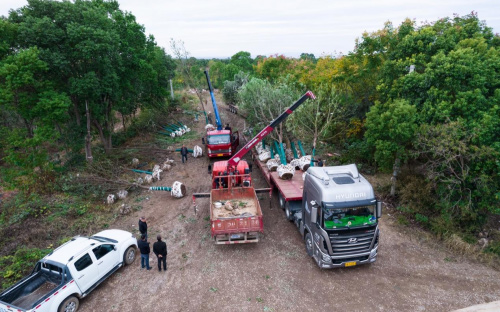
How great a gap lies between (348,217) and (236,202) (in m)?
4.91

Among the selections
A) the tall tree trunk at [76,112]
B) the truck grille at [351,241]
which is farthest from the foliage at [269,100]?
the tall tree trunk at [76,112]

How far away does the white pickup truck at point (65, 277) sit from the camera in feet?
23.7

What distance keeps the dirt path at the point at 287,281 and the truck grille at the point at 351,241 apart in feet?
3.46

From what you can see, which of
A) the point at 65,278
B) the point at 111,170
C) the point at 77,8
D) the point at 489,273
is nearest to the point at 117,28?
the point at 77,8

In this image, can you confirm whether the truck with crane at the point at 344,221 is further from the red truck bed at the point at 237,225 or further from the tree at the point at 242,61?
the tree at the point at 242,61

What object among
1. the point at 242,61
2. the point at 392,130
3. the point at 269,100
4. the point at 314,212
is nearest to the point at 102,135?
the point at 269,100

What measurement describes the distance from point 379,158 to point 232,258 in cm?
833

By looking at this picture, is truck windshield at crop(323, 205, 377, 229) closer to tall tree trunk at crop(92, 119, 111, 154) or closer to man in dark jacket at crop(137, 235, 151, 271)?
man in dark jacket at crop(137, 235, 151, 271)

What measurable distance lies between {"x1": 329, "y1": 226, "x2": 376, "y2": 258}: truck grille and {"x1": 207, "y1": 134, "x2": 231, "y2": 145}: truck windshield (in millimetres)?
11896

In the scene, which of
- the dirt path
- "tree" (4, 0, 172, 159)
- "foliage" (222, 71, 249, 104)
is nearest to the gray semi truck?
the dirt path


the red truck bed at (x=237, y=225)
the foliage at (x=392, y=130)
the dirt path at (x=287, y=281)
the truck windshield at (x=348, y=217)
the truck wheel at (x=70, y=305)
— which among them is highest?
the foliage at (x=392, y=130)

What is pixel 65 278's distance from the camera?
25.3ft

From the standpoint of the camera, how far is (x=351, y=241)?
27.9 feet

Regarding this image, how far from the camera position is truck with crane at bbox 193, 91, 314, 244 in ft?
32.2
